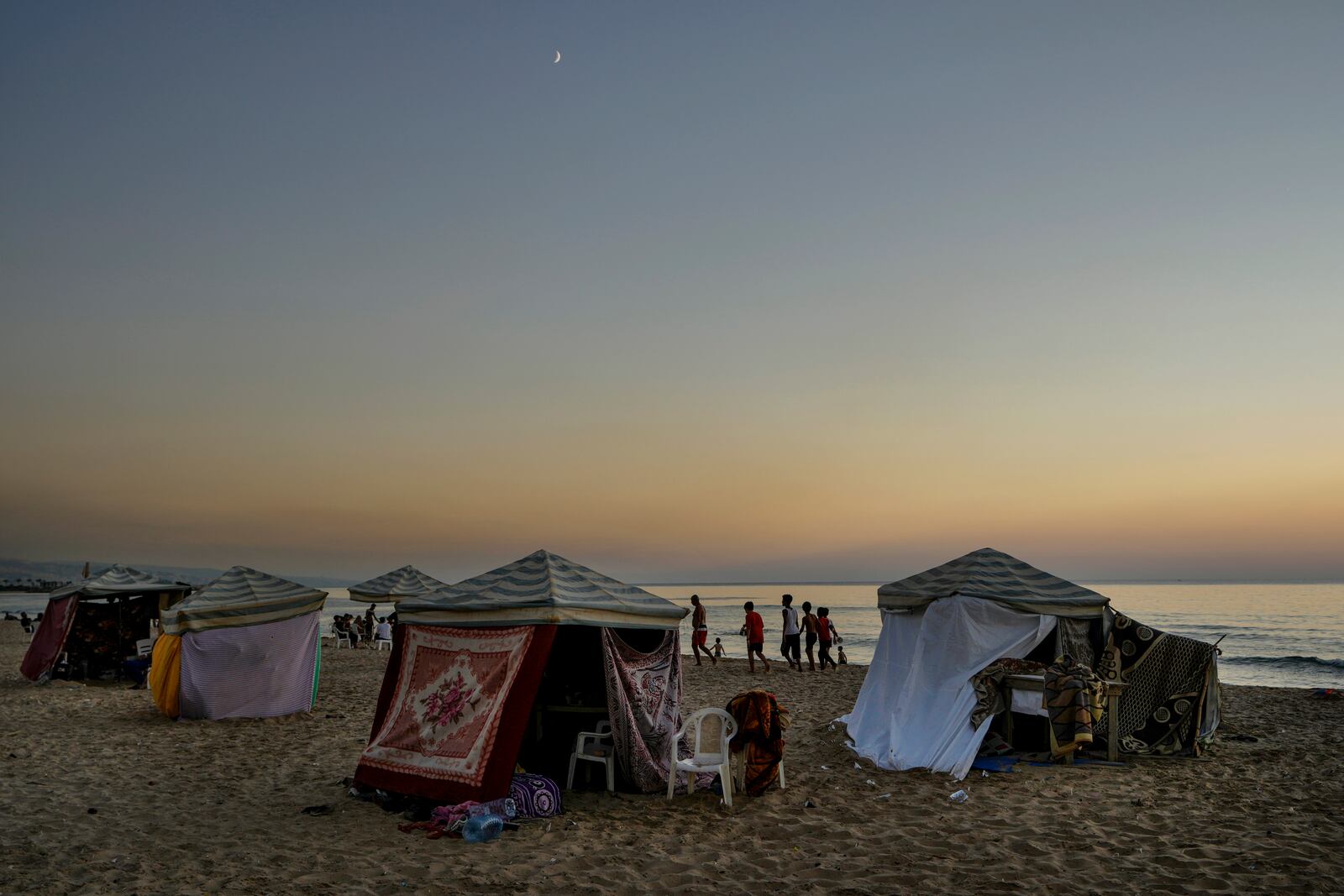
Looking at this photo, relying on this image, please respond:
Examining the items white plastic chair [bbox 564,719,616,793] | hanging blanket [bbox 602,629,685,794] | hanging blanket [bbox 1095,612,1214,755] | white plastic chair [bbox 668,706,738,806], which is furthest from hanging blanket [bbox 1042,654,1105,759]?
white plastic chair [bbox 564,719,616,793]

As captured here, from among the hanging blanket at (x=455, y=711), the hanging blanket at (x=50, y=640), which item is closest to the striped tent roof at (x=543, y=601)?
the hanging blanket at (x=455, y=711)

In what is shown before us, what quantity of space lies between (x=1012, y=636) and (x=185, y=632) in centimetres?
1221

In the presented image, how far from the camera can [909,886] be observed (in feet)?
19.8

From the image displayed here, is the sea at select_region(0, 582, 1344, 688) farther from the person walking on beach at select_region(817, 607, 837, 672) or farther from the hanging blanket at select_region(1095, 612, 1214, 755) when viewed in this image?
the person walking on beach at select_region(817, 607, 837, 672)

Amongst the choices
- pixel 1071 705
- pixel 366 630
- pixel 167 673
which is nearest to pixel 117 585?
pixel 167 673

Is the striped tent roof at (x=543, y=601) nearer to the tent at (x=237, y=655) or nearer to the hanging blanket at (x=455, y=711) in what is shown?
the hanging blanket at (x=455, y=711)

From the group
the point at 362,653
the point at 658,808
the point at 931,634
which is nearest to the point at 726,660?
the point at 362,653

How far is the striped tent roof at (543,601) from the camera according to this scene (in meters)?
8.04

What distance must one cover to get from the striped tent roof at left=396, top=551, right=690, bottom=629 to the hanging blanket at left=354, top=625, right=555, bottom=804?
0.51 ft

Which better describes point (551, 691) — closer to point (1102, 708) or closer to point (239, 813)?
point (239, 813)

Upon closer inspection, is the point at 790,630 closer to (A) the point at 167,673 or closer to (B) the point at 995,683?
(B) the point at 995,683

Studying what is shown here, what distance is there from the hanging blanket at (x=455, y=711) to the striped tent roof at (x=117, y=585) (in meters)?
12.9

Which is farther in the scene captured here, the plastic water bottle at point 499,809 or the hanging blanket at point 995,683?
the hanging blanket at point 995,683

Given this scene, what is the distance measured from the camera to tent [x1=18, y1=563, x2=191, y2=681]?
60.0ft
